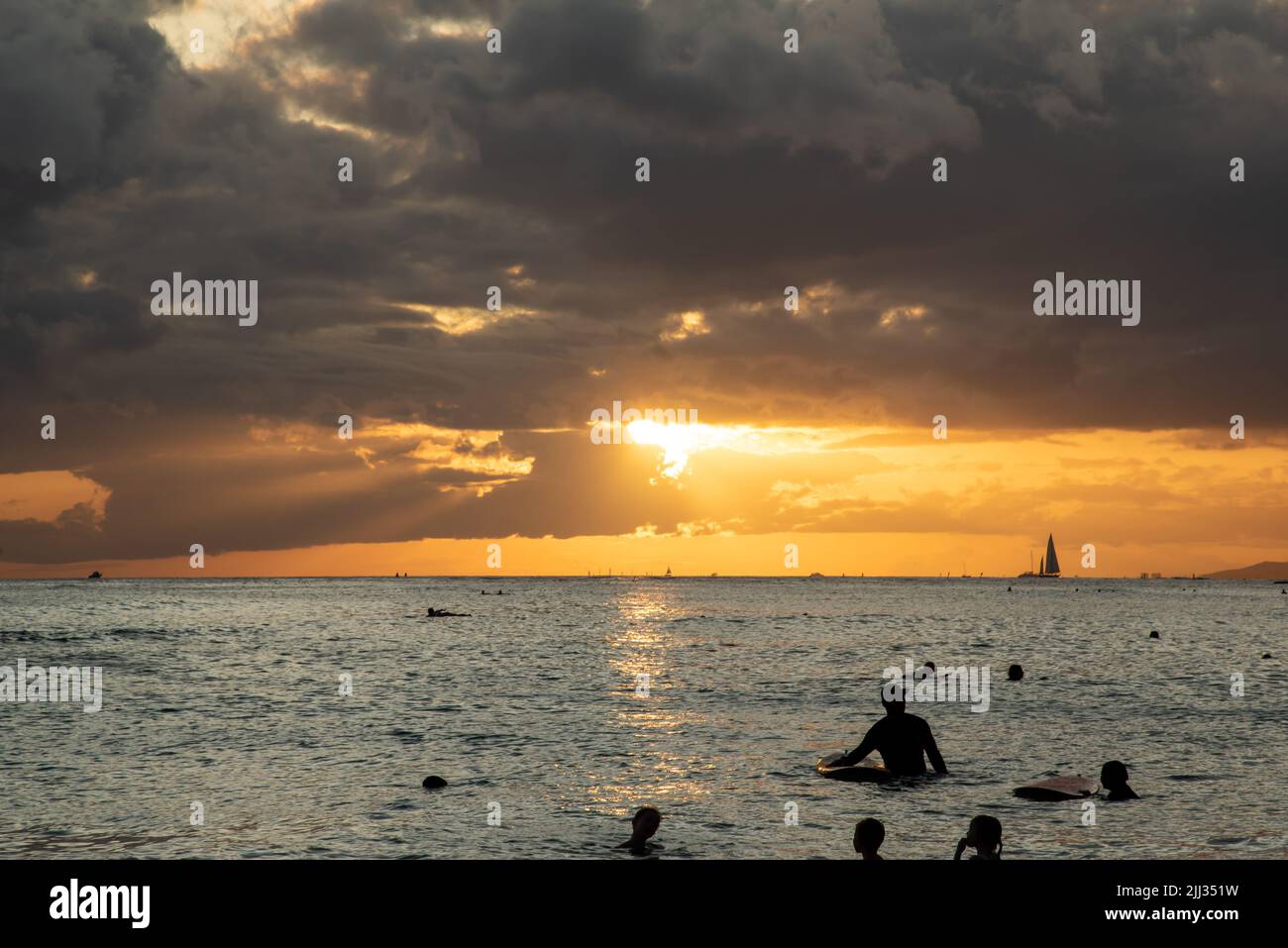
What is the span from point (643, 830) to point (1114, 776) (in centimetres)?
1289

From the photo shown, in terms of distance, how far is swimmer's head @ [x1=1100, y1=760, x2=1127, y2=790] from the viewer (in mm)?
26344

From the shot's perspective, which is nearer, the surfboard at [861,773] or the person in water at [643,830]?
the person in water at [643,830]

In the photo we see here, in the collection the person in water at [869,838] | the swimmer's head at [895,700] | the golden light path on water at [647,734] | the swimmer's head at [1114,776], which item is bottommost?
the golden light path on water at [647,734]

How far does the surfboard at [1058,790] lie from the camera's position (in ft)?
86.3

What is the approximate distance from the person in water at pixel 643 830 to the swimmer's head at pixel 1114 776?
12.1 metres

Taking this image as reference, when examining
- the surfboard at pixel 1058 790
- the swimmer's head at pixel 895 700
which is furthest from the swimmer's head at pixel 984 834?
the swimmer's head at pixel 895 700

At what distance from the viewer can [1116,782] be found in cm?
2656

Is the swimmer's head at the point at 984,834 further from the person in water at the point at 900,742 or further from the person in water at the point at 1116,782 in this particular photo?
the person in water at the point at 900,742

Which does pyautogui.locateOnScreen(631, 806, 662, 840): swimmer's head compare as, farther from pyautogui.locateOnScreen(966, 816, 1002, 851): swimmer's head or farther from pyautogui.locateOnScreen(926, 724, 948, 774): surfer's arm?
pyautogui.locateOnScreen(926, 724, 948, 774): surfer's arm

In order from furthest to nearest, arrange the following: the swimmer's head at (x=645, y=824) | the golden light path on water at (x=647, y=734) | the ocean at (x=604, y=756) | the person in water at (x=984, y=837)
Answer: the golden light path on water at (x=647, y=734)
the ocean at (x=604, y=756)
the swimmer's head at (x=645, y=824)
the person in water at (x=984, y=837)
